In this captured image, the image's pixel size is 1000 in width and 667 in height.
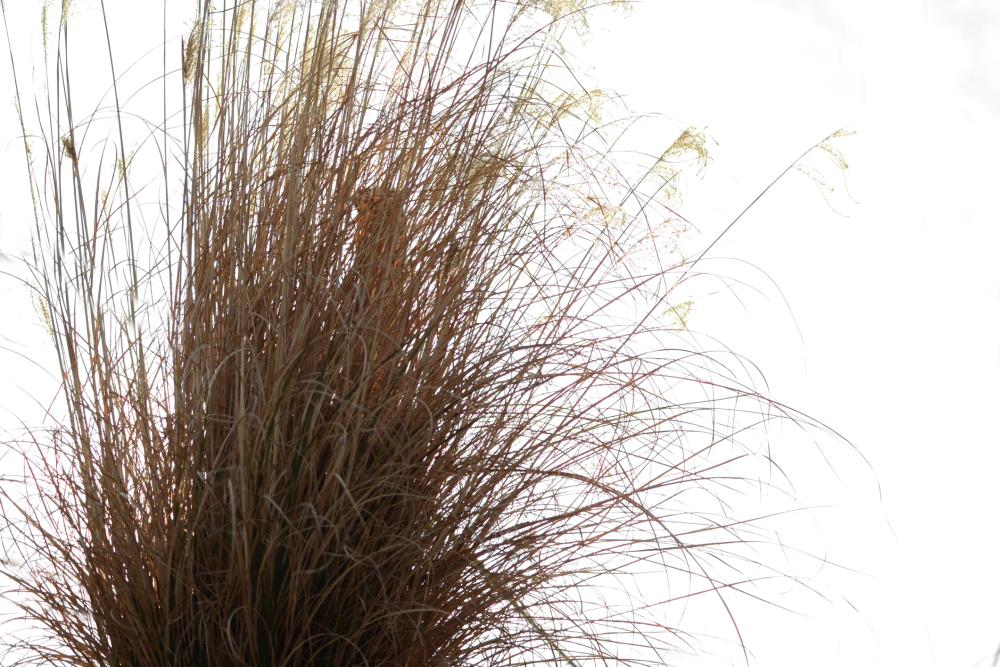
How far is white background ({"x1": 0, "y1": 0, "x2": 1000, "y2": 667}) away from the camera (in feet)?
8.54

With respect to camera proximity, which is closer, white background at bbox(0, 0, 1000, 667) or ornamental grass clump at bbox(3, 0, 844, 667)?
ornamental grass clump at bbox(3, 0, 844, 667)

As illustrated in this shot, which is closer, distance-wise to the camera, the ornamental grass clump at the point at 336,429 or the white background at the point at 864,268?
the ornamental grass clump at the point at 336,429

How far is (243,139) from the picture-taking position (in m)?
1.00

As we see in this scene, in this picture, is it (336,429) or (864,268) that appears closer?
(336,429)

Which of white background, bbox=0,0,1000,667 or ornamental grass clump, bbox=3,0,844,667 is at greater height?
white background, bbox=0,0,1000,667

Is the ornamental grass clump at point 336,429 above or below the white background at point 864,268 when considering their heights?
below

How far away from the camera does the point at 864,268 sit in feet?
9.14

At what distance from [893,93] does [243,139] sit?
2.32m

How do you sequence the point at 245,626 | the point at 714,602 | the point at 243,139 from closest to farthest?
the point at 245,626, the point at 243,139, the point at 714,602

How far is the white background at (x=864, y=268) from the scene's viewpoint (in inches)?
103

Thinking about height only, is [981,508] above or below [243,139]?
above

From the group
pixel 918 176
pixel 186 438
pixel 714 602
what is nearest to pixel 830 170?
pixel 918 176

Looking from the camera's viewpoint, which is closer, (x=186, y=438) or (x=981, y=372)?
(x=186, y=438)

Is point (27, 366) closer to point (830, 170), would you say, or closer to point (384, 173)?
point (384, 173)
